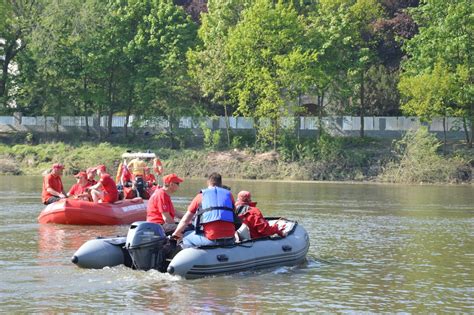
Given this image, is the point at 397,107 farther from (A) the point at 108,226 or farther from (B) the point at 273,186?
(A) the point at 108,226

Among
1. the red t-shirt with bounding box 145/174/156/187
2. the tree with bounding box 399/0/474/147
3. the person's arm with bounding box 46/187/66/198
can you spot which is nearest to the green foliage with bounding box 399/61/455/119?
the tree with bounding box 399/0/474/147

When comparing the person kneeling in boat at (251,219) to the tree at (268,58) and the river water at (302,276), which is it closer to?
the river water at (302,276)

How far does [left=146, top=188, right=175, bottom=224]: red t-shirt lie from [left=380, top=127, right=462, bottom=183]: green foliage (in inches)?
1264

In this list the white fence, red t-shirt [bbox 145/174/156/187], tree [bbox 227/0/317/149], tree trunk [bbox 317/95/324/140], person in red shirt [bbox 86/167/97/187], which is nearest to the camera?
person in red shirt [bbox 86/167/97/187]

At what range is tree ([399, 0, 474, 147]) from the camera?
52.9m

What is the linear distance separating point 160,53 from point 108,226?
36.8 metres

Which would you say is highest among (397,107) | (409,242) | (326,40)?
(326,40)

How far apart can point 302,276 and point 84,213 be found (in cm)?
942

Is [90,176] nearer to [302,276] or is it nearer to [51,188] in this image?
[51,188]

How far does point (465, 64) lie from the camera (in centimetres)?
5369

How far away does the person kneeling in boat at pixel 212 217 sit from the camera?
18.1 metres

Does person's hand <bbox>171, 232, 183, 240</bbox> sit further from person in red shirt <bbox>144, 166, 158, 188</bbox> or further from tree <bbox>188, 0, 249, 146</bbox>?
tree <bbox>188, 0, 249, 146</bbox>

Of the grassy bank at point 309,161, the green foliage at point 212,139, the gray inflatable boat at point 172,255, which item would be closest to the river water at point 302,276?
the gray inflatable boat at point 172,255

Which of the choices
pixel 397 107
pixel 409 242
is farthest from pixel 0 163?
pixel 409 242
